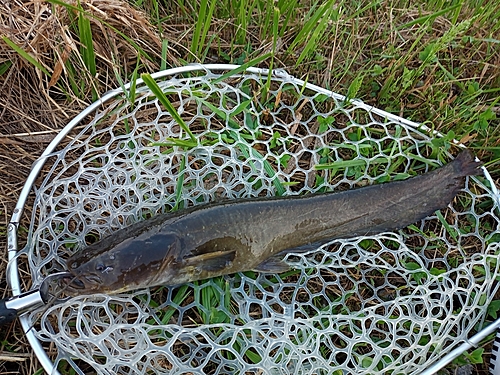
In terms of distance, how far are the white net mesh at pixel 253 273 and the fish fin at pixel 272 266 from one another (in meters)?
0.10

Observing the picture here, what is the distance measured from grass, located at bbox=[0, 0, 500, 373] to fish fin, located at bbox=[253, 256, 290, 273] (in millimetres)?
296

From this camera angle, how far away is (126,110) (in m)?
2.75

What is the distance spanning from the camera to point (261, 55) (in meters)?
→ 3.09

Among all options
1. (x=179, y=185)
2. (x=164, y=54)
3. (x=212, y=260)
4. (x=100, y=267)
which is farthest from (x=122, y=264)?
(x=164, y=54)

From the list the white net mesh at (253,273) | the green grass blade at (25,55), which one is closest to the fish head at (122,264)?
the white net mesh at (253,273)

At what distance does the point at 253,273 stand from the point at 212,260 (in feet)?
1.17

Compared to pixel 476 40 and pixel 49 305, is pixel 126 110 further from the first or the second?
pixel 476 40

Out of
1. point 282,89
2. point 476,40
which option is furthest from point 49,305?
point 476,40

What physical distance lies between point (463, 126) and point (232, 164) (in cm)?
157

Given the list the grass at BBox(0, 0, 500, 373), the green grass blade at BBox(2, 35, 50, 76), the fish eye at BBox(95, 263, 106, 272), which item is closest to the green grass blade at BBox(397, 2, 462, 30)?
the grass at BBox(0, 0, 500, 373)

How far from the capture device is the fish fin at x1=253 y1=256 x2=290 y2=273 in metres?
2.50

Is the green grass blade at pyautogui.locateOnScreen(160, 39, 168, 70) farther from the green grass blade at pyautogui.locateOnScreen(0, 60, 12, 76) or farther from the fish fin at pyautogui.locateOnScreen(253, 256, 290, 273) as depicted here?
the fish fin at pyautogui.locateOnScreen(253, 256, 290, 273)

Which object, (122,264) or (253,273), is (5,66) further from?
(253,273)

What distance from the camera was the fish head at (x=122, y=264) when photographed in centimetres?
210
